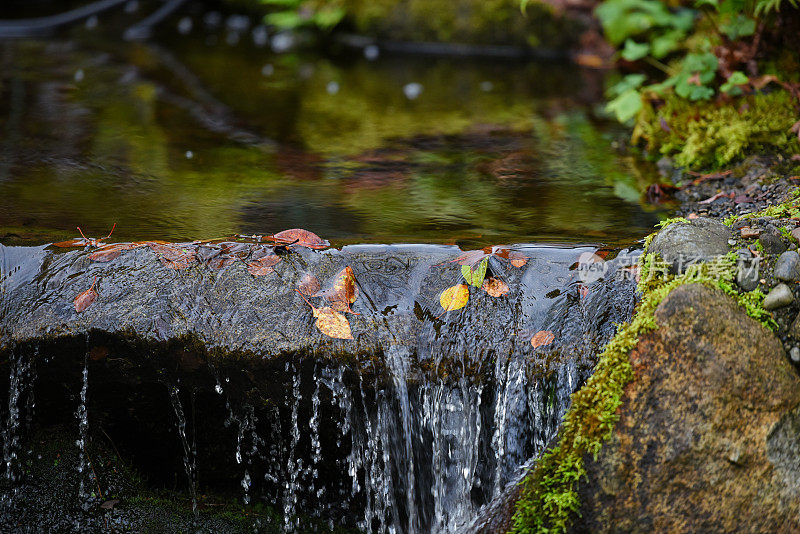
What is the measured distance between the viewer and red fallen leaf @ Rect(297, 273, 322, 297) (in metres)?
2.72

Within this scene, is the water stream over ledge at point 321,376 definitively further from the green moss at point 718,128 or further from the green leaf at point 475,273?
the green moss at point 718,128

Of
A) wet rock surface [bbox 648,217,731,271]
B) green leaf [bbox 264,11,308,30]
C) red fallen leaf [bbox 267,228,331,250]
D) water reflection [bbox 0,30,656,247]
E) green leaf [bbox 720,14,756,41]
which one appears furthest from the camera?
green leaf [bbox 264,11,308,30]

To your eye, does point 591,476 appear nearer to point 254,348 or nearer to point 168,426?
point 254,348

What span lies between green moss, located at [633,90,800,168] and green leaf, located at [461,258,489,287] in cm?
210

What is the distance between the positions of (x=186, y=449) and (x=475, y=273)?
1479 millimetres

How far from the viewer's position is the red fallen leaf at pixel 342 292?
107 inches

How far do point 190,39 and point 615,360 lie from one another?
7575mm

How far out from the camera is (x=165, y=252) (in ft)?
9.37

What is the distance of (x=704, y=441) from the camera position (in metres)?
2.26

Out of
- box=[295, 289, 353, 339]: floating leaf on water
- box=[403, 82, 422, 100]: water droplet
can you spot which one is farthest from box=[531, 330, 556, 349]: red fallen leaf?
box=[403, 82, 422, 100]: water droplet

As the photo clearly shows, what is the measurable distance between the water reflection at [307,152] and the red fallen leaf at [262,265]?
41 cm

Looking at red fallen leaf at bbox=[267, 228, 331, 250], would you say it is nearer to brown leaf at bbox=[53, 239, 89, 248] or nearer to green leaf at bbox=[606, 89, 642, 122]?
brown leaf at bbox=[53, 239, 89, 248]

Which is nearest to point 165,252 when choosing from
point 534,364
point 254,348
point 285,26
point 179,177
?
point 254,348

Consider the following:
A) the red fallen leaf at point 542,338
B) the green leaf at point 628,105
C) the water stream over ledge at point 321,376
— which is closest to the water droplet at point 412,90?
the green leaf at point 628,105
